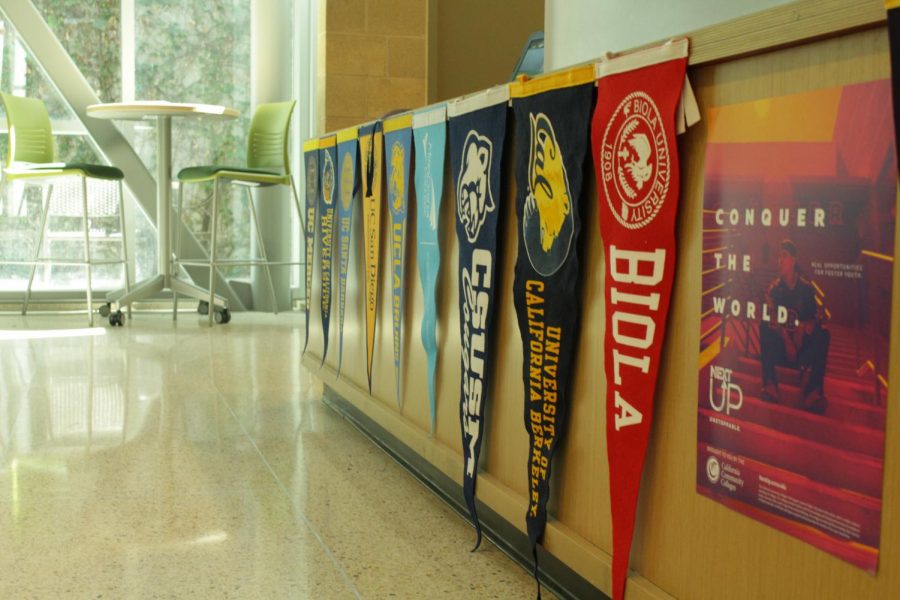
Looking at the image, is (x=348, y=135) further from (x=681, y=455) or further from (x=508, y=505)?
(x=681, y=455)

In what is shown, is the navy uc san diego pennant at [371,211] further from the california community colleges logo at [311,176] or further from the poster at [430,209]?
the california community colleges logo at [311,176]

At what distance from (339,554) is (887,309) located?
1.14 m

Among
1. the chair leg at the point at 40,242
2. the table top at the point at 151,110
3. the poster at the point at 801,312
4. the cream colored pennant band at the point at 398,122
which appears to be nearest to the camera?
the poster at the point at 801,312

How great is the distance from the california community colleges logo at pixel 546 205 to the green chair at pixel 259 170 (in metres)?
4.09

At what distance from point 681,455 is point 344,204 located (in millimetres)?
1816

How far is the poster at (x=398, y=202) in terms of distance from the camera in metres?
2.29

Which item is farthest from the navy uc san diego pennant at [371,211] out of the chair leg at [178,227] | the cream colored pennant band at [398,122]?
the chair leg at [178,227]

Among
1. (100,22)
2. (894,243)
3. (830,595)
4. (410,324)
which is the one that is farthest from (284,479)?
(100,22)

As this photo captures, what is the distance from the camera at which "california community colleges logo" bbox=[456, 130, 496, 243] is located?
5.82 ft

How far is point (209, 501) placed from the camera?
7.04 ft

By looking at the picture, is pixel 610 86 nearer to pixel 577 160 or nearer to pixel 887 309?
pixel 577 160

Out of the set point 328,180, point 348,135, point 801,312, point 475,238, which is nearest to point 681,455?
point 801,312

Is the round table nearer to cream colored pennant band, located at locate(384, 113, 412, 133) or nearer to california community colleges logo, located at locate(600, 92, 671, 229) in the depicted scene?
cream colored pennant band, located at locate(384, 113, 412, 133)

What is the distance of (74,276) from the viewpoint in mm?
6402
